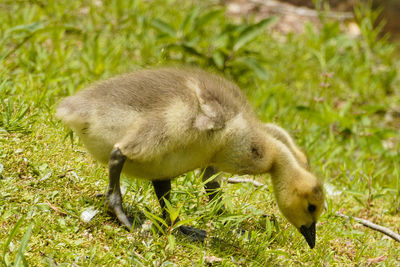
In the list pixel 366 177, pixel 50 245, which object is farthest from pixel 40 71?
pixel 366 177

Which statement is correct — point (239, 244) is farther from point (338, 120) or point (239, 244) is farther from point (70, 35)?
point (70, 35)

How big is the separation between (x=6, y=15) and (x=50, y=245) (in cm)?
359

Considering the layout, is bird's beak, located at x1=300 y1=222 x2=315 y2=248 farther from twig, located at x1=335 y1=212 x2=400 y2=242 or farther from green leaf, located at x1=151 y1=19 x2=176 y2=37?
green leaf, located at x1=151 y1=19 x2=176 y2=37

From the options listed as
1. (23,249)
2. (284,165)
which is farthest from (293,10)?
(23,249)

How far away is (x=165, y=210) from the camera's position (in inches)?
118

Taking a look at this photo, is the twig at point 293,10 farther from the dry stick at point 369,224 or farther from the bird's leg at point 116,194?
the bird's leg at point 116,194

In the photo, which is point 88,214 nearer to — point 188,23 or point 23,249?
point 23,249

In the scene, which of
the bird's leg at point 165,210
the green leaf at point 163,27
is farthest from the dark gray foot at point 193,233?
the green leaf at point 163,27

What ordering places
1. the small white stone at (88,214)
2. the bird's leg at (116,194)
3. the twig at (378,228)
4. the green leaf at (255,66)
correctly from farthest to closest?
1. the green leaf at (255,66)
2. the twig at (378,228)
3. the small white stone at (88,214)
4. the bird's leg at (116,194)

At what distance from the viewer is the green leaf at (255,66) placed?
17.9 feet

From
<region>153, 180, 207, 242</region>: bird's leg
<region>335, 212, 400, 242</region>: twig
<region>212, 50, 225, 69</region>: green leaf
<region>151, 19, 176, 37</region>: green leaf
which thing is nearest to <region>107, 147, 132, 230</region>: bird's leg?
<region>153, 180, 207, 242</region>: bird's leg

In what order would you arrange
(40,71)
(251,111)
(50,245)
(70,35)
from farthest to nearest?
(70,35), (40,71), (251,111), (50,245)

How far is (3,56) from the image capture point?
4133 mm

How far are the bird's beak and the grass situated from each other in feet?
0.27
